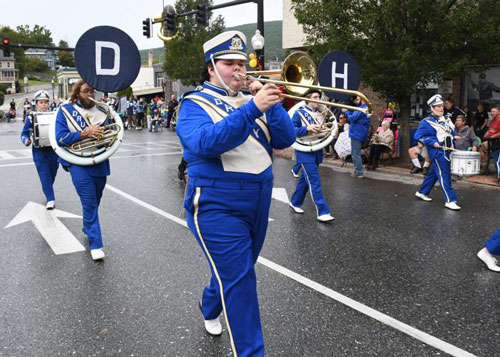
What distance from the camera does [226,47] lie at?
2811mm

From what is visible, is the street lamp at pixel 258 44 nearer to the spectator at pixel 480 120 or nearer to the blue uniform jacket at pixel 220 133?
the spectator at pixel 480 120

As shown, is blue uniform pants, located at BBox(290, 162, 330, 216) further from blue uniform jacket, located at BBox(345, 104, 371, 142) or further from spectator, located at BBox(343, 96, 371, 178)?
blue uniform jacket, located at BBox(345, 104, 371, 142)

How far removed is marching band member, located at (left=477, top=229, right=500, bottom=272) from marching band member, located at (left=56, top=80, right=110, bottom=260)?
4067 mm

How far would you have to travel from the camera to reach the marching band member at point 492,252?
489 cm

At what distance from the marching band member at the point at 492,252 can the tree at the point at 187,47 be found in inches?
1177

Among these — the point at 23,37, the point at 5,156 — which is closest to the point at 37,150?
the point at 5,156

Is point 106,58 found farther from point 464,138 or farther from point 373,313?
point 464,138

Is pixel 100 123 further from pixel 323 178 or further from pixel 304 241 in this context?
pixel 323 178

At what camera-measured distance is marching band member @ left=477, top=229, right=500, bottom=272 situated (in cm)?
489

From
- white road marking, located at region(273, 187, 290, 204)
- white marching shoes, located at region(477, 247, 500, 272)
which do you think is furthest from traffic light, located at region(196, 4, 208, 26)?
white marching shoes, located at region(477, 247, 500, 272)

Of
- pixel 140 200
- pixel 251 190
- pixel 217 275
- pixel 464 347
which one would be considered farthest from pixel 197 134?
pixel 140 200

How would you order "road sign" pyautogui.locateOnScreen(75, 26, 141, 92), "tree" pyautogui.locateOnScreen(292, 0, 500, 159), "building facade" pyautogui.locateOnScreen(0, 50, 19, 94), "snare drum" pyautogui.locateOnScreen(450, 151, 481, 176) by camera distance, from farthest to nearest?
"building facade" pyautogui.locateOnScreen(0, 50, 19, 94), "tree" pyautogui.locateOnScreen(292, 0, 500, 159), "snare drum" pyautogui.locateOnScreen(450, 151, 481, 176), "road sign" pyautogui.locateOnScreen(75, 26, 141, 92)

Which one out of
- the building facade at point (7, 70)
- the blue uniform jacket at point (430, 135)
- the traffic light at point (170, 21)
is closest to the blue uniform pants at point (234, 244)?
the blue uniform jacket at point (430, 135)

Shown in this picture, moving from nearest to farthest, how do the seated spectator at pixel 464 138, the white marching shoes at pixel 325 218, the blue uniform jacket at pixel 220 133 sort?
1. the blue uniform jacket at pixel 220 133
2. the white marching shoes at pixel 325 218
3. the seated spectator at pixel 464 138
